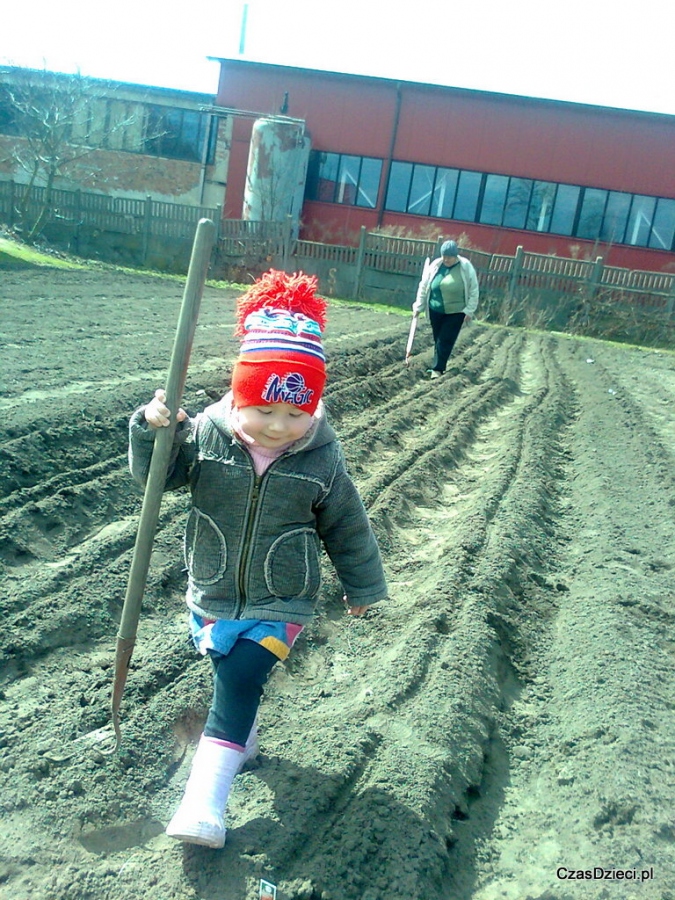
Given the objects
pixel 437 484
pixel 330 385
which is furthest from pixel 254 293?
pixel 330 385

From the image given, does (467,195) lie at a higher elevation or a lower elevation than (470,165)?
lower

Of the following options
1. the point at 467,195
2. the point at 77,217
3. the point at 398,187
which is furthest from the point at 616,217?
the point at 77,217

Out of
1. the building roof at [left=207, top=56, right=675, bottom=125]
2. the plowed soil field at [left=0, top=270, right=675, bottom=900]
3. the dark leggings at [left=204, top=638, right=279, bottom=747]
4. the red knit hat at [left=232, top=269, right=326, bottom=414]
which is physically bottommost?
the plowed soil field at [left=0, top=270, right=675, bottom=900]

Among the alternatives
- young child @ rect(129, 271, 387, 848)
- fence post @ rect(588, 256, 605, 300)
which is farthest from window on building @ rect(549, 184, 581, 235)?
young child @ rect(129, 271, 387, 848)

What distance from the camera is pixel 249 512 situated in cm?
263

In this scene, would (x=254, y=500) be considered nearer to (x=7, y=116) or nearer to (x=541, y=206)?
(x=541, y=206)

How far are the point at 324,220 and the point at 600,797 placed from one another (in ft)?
83.3

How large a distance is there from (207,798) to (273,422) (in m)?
1.11

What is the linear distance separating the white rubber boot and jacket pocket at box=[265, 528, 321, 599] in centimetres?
49

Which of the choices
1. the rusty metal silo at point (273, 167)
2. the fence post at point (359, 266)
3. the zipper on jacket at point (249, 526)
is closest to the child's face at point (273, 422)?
the zipper on jacket at point (249, 526)

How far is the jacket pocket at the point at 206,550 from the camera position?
8.69ft

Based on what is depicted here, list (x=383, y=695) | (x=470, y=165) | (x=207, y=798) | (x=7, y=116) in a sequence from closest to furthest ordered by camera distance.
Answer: (x=207, y=798) → (x=383, y=695) → (x=470, y=165) → (x=7, y=116)

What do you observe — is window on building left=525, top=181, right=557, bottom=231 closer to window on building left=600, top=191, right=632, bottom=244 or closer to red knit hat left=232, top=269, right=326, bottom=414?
window on building left=600, top=191, right=632, bottom=244

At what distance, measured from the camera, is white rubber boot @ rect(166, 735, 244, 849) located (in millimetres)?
2412
